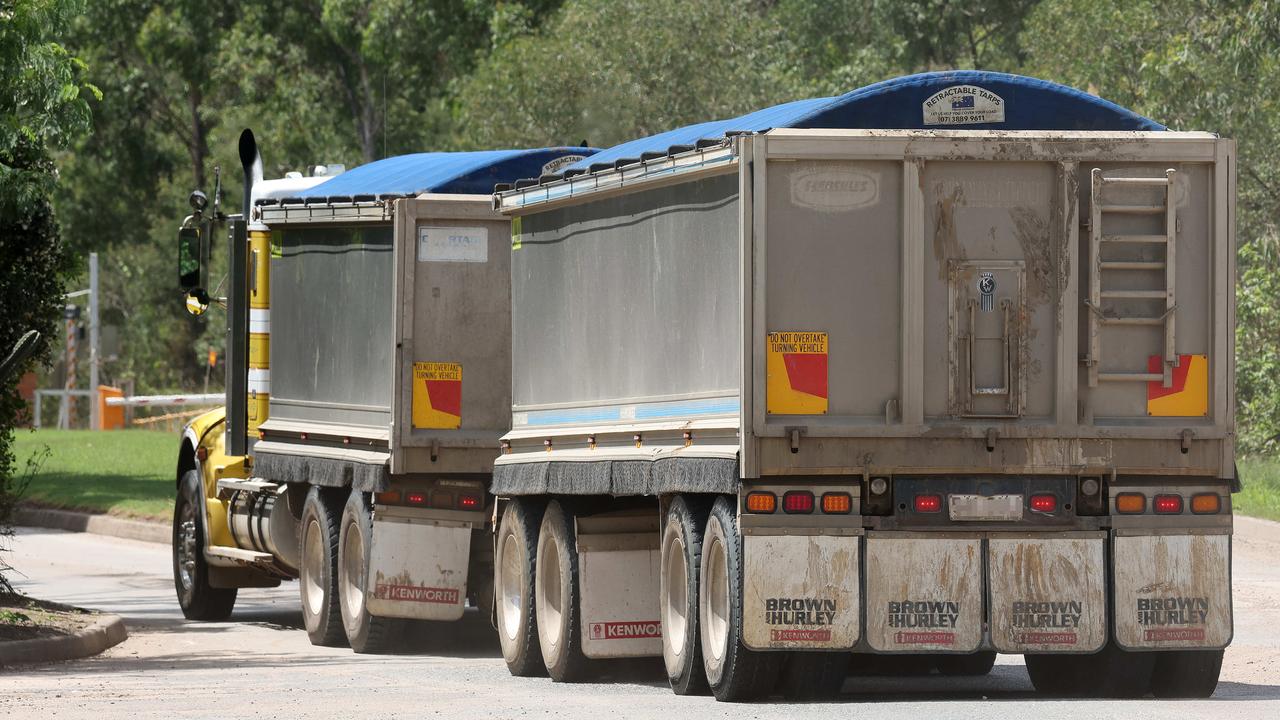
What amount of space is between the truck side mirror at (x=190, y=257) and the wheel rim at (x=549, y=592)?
5.18 meters

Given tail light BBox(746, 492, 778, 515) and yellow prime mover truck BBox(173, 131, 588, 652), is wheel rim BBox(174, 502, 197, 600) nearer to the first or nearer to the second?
yellow prime mover truck BBox(173, 131, 588, 652)

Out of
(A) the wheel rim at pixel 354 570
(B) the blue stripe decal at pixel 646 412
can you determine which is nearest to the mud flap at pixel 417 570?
(A) the wheel rim at pixel 354 570

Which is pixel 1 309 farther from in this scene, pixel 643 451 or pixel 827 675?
pixel 827 675

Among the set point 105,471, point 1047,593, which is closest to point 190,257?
point 1047,593

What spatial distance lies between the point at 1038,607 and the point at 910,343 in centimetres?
134

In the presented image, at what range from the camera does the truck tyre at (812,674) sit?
10617 mm

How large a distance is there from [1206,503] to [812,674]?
1998mm

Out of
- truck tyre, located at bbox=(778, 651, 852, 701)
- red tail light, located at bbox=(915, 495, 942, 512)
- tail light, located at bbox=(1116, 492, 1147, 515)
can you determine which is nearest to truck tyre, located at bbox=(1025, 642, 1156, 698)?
tail light, located at bbox=(1116, 492, 1147, 515)

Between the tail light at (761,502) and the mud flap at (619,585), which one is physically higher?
the tail light at (761,502)

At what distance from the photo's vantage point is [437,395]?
47.6 feet

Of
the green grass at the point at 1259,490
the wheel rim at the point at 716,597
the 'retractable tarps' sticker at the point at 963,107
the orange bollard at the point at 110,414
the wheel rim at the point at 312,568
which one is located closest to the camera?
the wheel rim at the point at 716,597

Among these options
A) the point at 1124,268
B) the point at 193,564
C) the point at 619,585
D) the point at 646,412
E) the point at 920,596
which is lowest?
the point at 193,564

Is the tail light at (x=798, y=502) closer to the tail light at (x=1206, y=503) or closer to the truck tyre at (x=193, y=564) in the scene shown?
the tail light at (x=1206, y=503)

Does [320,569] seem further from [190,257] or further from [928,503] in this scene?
[928,503]
